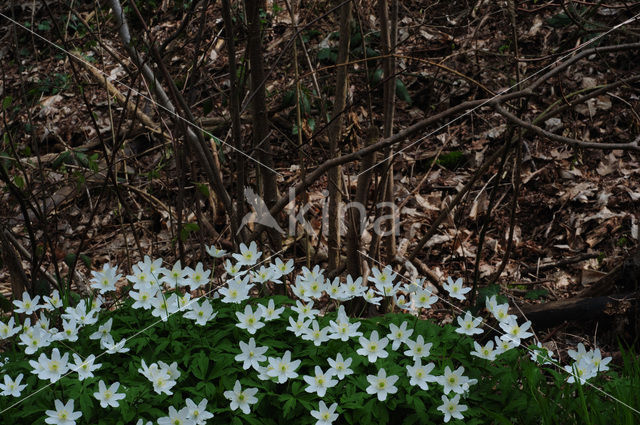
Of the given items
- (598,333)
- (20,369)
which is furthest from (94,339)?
(598,333)

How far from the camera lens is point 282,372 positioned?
1.80 m

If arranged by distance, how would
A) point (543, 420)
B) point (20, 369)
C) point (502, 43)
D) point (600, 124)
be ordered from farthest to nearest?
point (502, 43) < point (600, 124) < point (20, 369) < point (543, 420)

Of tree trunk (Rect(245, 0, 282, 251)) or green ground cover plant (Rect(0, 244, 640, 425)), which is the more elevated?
tree trunk (Rect(245, 0, 282, 251))

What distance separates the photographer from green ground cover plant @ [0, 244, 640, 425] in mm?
1743

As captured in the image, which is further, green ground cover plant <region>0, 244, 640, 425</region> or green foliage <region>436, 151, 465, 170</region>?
green foliage <region>436, 151, 465, 170</region>

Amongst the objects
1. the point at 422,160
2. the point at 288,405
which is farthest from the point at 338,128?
the point at 288,405

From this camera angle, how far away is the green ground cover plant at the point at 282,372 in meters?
1.74

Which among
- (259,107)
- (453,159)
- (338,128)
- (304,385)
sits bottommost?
(453,159)

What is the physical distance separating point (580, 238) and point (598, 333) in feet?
2.85

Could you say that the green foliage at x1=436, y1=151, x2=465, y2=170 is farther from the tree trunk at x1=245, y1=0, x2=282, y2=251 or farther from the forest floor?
the tree trunk at x1=245, y1=0, x2=282, y2=251

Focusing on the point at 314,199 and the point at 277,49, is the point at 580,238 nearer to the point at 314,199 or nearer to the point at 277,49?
the point at 314,199

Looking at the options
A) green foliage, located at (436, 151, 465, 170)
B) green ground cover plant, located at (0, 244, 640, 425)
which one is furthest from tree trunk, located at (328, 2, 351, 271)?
green foliage, located at (436, 151, 465, 170)

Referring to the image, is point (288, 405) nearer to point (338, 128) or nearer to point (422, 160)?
point (338, 128)

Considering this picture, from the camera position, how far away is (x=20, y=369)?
1993 mm
